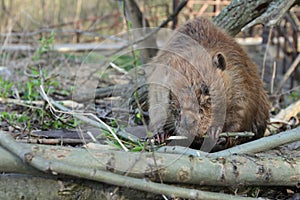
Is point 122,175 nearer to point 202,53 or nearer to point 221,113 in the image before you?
point 221,113

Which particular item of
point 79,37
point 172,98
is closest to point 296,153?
point 172,98

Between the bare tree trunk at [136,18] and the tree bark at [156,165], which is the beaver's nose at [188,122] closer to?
the tree bark at [156,165]

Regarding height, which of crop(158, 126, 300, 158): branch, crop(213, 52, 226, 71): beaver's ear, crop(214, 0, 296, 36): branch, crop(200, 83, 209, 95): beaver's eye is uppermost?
crop(214, 0, 296, 36): branch

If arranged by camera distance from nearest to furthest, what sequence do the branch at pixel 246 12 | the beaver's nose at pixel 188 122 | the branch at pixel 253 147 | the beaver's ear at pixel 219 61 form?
1. the branch at pixel 253 147
2. the beaver's nose at pixel 188 122
3. the beaver's ear at pixel 219 61
4. the branch at pixel 246 12

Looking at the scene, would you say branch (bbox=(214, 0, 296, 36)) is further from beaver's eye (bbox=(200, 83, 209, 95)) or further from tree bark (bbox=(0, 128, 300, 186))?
tree bark (bbox=(0, 128, 300, 186))

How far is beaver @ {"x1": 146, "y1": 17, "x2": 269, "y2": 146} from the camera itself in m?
2.55

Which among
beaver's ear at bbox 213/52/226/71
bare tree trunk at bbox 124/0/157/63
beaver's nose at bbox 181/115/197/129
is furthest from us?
bare tree trunk at bbox 124/0/157/63

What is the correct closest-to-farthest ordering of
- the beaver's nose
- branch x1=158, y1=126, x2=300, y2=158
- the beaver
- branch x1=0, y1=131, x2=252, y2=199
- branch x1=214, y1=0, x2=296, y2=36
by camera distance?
branch x1=0, y1=131, x2=252, y2=199
branch x1=158, y1=126, x2=300, y2=158
the beaver's nose
the beaver
branch x1=214, y1=0, x2=296, y2=36

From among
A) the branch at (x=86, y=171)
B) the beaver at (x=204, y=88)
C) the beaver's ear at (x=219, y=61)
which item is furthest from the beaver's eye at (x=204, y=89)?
the branch at (x=86, y=171)

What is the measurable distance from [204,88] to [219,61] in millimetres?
212

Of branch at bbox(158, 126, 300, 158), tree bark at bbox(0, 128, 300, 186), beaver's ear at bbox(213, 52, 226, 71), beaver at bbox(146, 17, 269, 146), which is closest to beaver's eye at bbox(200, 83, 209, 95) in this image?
beaver at bbox(146, 17, 269, 146)

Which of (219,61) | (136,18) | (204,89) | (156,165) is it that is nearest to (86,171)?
Result: (156,165)

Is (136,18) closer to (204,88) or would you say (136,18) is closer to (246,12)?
(246,12)

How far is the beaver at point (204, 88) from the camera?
100 inches
